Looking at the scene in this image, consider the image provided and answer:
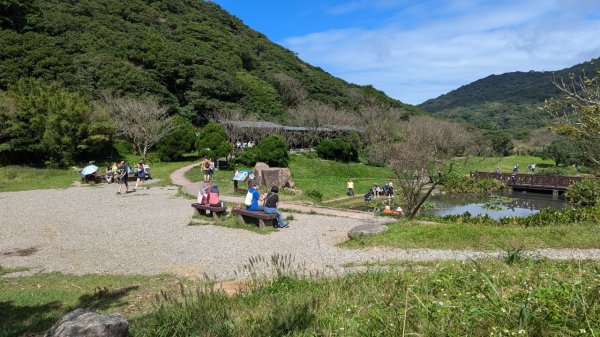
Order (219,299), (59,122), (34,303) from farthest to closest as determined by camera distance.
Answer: (59,122), (34,303), (219,299)

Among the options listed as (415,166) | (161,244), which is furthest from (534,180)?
(161,244)

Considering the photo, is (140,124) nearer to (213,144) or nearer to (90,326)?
(213,144)

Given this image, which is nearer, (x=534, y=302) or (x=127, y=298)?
(x=534, y=302)

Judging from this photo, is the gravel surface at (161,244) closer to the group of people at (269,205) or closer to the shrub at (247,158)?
the group of people at (269,205)

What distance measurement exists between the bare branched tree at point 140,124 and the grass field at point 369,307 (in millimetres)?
27256

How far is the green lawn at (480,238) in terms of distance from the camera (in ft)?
28.1

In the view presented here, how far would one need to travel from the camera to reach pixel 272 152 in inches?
1276

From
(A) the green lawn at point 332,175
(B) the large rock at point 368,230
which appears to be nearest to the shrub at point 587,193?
(B) the large rock at point 368,230

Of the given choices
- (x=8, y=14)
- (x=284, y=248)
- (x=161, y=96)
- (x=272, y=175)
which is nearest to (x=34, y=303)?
(x=284, y=248)

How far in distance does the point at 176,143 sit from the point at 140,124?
9.88 feet

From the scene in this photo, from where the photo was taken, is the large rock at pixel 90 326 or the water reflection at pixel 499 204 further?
the water reflection at pixel 499 204

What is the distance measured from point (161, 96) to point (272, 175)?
29.4 m

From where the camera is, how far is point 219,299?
4.44 meters

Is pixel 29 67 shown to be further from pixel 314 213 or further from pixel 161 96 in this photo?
pixel 314 213
